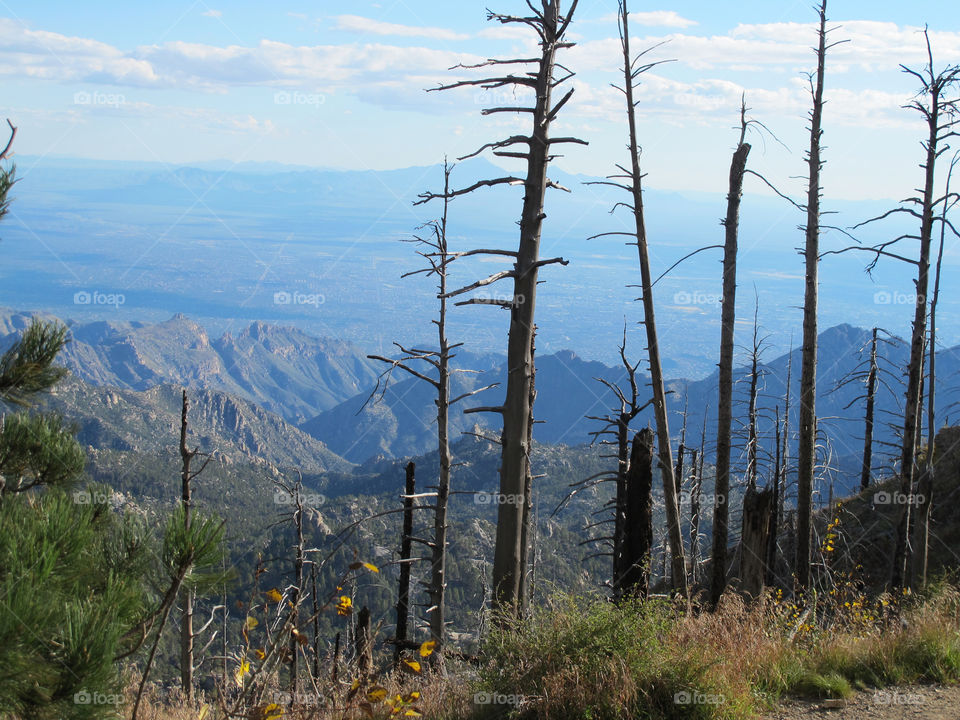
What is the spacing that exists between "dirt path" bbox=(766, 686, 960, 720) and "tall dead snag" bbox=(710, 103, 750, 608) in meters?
6.14

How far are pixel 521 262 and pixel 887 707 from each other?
18.7 feet

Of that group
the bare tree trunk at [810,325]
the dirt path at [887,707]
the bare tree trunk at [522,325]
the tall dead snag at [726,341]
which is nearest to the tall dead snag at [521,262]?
the bare tree trunk at [522,325]

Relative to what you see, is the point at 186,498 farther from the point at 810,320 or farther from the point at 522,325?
the point at 810,320

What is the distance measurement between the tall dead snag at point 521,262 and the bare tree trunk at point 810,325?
326 inches

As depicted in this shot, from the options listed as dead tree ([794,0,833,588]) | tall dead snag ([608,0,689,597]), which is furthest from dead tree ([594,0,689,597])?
dead tree ([794,0,833,588])

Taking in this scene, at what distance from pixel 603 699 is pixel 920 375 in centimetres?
1305

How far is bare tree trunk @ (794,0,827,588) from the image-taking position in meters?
14.7

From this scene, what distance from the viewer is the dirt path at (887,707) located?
20.4ft

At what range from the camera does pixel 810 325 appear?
15.1m

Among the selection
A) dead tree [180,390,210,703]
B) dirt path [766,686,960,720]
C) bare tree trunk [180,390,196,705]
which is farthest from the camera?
bare tree trunk [180,390,196,705]

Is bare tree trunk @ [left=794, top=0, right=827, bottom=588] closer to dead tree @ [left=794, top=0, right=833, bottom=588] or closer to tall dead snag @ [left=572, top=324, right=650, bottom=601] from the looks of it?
dead tree @ [left=794, top=0, right=833, bottom=588]

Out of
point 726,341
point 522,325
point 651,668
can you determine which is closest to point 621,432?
point 726,341

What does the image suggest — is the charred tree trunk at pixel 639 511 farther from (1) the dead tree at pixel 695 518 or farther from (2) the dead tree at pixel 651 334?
(1) the dead tree at pixel 695 518

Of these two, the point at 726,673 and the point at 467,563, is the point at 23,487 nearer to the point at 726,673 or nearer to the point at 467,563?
the point at 726,673
